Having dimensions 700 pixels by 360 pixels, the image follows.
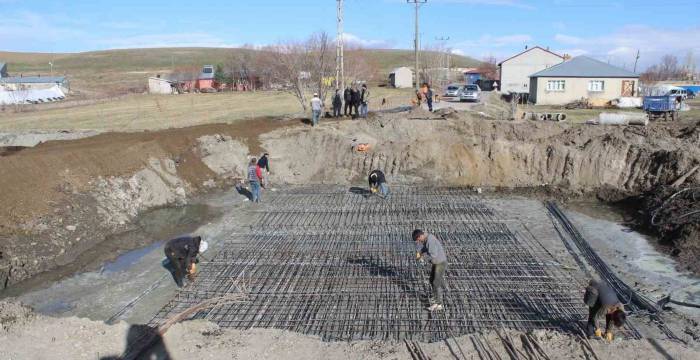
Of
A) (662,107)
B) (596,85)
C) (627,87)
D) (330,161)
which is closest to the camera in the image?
(330,161)

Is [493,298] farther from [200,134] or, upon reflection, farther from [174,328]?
[200,134]

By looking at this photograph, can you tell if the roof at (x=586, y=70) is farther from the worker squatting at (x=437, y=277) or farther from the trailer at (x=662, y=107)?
the worker squatting at (x=437, y=277)

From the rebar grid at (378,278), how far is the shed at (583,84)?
2295 centimetres

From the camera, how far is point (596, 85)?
32938 mm

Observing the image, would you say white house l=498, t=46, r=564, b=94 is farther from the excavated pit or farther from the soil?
the soil

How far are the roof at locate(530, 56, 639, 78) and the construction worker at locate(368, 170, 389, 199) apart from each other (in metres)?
23.0

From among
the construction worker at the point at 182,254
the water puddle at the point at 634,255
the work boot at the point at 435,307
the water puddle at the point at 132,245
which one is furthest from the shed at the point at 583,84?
the construction worker at the point at 182,254

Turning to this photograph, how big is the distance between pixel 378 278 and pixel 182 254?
3349mm

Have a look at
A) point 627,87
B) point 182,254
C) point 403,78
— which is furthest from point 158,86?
point 182,254

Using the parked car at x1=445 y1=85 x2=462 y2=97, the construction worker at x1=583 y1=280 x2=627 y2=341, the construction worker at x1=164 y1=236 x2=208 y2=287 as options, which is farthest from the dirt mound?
the parked car at x1=445 y1=85 x2=462 y2=97

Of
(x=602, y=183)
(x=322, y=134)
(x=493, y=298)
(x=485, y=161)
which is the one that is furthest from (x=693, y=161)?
(x=322, y=134)

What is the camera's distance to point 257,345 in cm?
671

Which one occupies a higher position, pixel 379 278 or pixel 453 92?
pixel 453 92

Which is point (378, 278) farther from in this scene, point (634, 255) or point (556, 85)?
point (556, 85)
